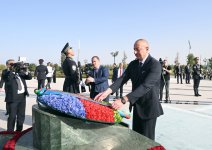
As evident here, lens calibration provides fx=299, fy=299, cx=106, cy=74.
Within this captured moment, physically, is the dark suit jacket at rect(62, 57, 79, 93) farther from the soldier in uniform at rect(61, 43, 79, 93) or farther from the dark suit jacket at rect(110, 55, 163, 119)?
the dark suit jacket at rect(110, 55, 163, 119)

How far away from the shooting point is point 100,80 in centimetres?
690

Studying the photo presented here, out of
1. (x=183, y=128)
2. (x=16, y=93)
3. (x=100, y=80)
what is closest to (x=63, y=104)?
(x=16, y=93)

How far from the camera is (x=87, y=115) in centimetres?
280

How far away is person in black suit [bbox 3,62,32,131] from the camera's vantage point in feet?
20.9

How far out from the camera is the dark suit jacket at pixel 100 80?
6.92 metres

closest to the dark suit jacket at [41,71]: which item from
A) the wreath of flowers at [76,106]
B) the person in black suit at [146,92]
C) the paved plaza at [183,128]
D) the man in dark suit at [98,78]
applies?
the paved plaza at [183,128]

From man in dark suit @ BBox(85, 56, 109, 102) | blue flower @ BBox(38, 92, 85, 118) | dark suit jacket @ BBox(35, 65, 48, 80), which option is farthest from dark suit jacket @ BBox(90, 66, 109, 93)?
dark suit jacket @ BBox(35, 65, 48, 80)

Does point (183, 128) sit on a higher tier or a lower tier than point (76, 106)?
lower

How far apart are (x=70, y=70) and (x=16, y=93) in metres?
1.26

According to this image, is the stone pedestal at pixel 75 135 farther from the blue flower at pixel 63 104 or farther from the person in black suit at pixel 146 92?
the person in black suit at pixel 146 92

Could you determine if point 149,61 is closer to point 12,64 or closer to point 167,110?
point 12,64

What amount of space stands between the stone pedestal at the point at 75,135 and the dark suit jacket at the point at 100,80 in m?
3.85

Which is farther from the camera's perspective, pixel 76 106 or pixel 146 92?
pixel 146 92

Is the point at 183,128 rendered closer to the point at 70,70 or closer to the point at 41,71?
the point at 70,70
